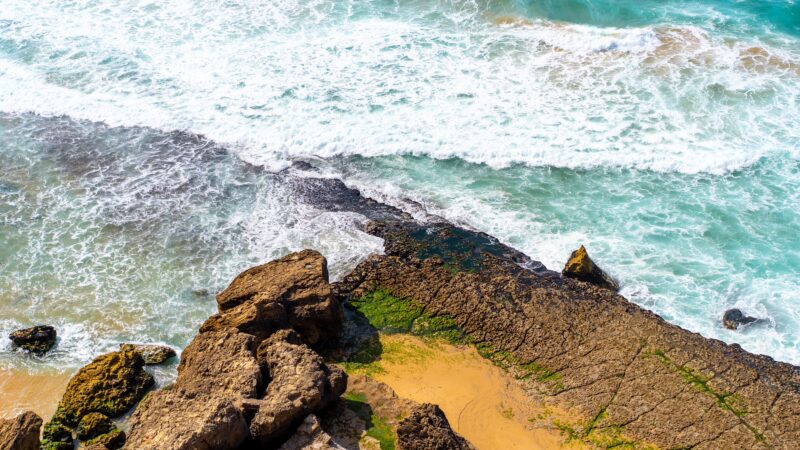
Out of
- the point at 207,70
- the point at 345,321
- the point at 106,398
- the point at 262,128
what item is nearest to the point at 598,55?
the point at 262,128

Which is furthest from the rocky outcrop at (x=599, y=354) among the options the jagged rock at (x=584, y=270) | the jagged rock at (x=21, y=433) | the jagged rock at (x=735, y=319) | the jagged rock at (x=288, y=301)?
the jagged rock at (x=21, y=433)

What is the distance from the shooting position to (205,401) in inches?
467

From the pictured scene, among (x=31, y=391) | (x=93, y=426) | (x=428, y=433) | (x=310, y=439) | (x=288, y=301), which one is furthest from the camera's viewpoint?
(x=288, y=301)

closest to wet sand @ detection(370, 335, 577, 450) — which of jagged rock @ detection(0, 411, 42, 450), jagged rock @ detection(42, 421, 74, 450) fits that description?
jagged rock @ detection(42, 421, 74, 450)

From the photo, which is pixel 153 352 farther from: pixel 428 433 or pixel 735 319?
pixel 735 319

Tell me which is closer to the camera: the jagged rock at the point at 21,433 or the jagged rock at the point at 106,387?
the jagged rock at the point at 21,433

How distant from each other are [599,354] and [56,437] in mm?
11502

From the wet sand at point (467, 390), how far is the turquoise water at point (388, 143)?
3.75 meters

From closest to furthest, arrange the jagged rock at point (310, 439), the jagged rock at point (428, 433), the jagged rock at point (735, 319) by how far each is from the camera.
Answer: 1. the jagged rock at point (310, 439)
2. the jagged rock at point (428, 433)
3. the jagged rock at point (735, 319)

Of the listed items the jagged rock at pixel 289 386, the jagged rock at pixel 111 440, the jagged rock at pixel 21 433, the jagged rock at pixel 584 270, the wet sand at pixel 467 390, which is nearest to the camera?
the jagged rock at pixel 289 386

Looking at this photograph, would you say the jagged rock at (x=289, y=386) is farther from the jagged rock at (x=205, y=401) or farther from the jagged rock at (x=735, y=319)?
the jagged rock at (x=735, y=319)

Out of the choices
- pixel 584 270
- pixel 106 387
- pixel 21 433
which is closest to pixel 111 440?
pixel 106 387

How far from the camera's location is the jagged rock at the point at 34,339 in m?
15.3

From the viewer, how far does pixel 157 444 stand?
10.8 metres
